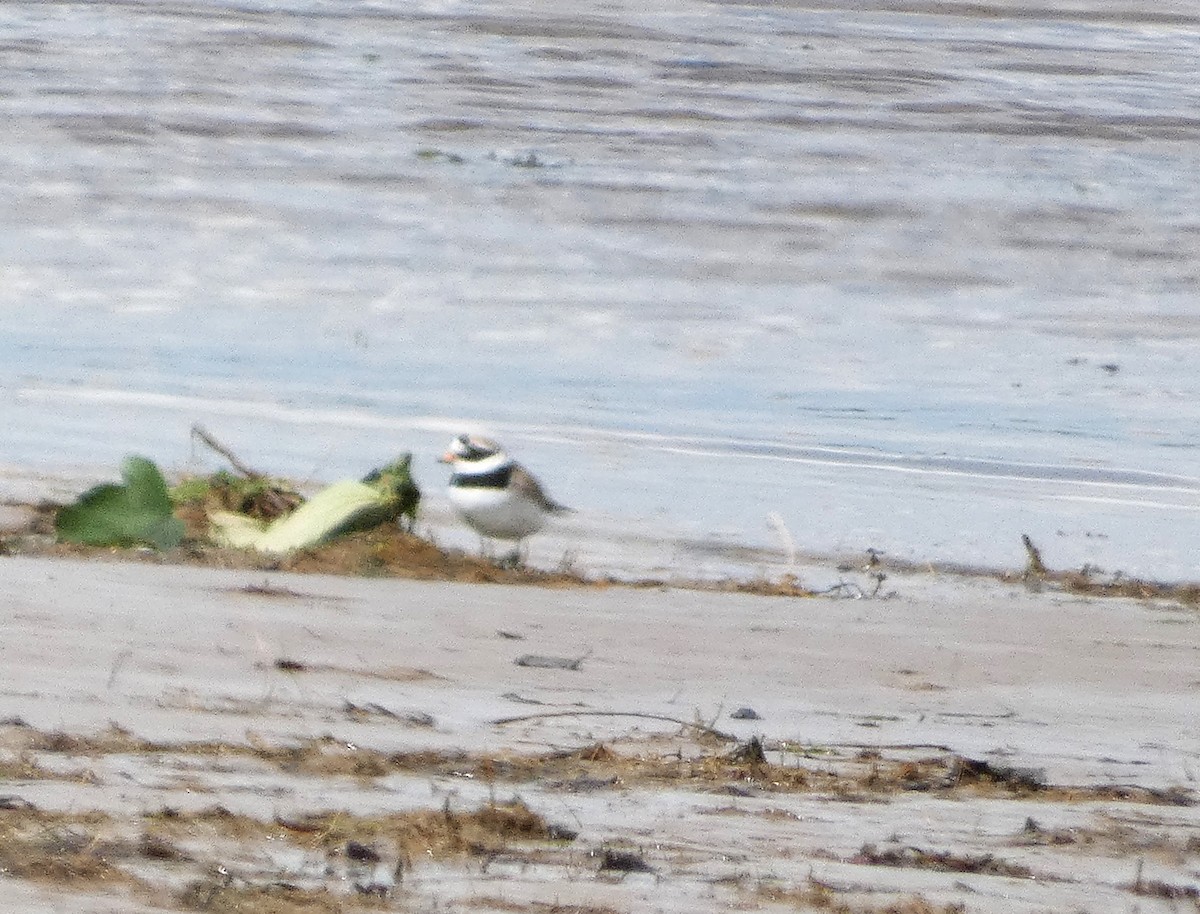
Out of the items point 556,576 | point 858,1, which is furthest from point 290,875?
point 858,1

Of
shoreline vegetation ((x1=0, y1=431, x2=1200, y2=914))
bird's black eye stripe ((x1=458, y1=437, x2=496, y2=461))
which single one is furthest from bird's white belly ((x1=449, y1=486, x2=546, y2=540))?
shoreline vegetation ((x1=0, y1=431, x2=1200, y2=914))

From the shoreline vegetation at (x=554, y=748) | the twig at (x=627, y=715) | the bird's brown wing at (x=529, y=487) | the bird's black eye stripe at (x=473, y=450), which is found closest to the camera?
the shoreline vegetation at (x=554, y=748)

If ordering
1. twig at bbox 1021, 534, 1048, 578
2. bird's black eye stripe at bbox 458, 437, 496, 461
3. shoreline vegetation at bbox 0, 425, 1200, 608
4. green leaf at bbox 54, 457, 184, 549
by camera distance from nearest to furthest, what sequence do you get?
shoreline vegetation at bbox 0, 425, 1200, 608 → green leaf at bbox 54, 457, 184, 549 → twig at bbox 1021, 534, 1048, 578 → bird's black eye stripe at bbox 458, 437, 496, 461

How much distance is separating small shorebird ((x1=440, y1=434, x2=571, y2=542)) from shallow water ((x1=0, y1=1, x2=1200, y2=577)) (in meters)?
0.29

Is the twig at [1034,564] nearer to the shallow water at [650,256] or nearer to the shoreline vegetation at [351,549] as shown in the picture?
the shoreline vegetation at [351,549]

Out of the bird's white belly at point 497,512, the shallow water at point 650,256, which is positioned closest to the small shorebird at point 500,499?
the bird's white belly at point 497,512

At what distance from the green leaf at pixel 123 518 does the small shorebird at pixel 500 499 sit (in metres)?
1.08

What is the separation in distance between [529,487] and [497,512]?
0.43 feet

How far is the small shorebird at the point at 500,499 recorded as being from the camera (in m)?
8.05

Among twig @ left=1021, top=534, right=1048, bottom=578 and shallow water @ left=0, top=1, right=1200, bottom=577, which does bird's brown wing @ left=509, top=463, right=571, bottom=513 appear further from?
twig @ left=1021, top=534, right=1048, bottom=578

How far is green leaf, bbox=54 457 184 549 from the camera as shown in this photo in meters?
7.34

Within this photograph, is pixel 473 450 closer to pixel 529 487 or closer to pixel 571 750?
pixel 529 487

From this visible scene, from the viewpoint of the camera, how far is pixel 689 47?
22.3 meters

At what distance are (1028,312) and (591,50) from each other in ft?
29.2
